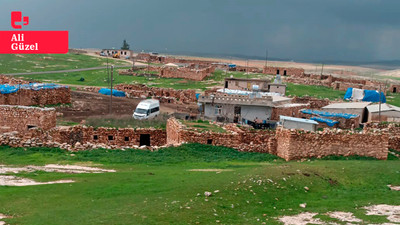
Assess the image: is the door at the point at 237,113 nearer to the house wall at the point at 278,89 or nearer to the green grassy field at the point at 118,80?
the house wall at the point at 278,89

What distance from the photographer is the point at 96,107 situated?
4419cm

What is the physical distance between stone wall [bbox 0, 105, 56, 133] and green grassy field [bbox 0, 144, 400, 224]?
610 centimetres

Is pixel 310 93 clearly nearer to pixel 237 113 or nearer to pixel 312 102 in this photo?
pixel 312 102

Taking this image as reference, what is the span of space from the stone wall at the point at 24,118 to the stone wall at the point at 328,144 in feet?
44.4

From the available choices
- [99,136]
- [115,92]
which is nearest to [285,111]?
[99,136]

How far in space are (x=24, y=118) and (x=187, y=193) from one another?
1649 cm

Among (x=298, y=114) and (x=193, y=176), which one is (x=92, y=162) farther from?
(x=298, y=114)

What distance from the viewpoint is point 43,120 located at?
26766 mm

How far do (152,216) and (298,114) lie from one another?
31777 mm

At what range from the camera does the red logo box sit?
104 m

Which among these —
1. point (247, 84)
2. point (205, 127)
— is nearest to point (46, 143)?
point (205, 127)

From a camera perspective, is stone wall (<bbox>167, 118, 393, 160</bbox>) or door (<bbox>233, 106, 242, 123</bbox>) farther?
door (<bbox>233, 106, 242, 123</bbox>)

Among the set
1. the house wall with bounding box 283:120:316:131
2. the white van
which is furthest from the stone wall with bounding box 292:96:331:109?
the house wall with bounding box 283:120:316:131

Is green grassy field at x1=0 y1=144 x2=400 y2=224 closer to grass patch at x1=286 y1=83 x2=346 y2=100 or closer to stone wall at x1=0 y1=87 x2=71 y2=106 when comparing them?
stone wall at x1=0 y1=87 x2=71 y2=106
